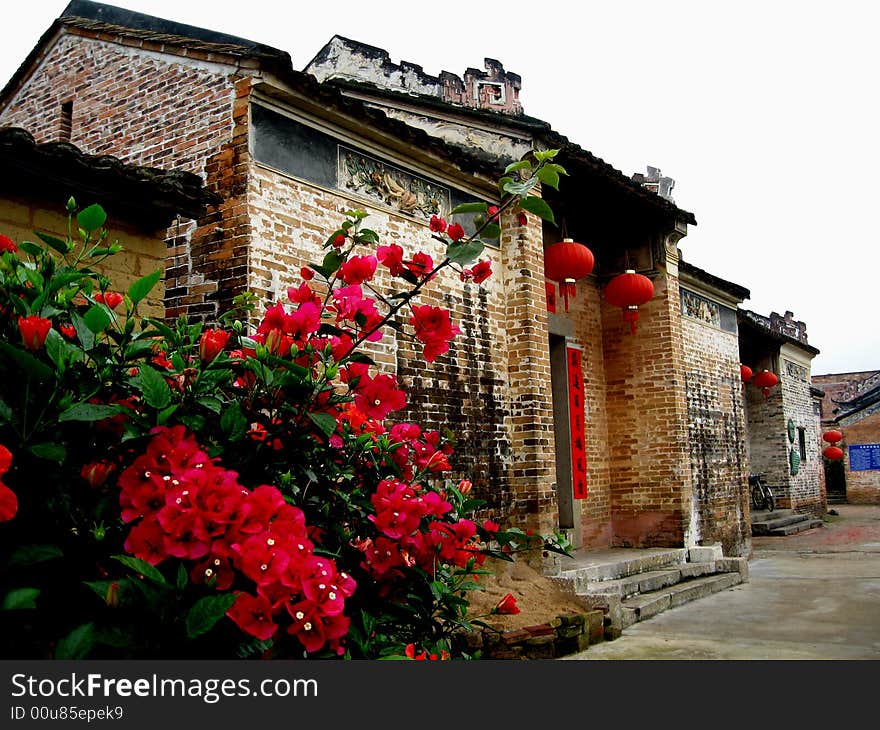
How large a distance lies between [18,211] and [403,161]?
3115 millimetres

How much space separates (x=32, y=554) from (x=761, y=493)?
58.5 feet

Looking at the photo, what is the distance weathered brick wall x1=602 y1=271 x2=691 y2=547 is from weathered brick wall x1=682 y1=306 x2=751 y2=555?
497mm

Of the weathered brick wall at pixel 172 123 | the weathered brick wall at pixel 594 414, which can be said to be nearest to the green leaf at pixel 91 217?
the weathered brick wall at pixel 172 123

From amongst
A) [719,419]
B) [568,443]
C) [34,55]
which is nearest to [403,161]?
[34,55]

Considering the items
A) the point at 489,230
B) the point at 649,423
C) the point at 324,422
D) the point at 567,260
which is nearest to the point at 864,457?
the point at 649,423

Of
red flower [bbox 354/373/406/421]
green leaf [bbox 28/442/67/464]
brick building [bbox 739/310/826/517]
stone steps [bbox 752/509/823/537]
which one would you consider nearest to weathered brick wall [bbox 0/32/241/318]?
red flower [bbox 354/373/406/421]

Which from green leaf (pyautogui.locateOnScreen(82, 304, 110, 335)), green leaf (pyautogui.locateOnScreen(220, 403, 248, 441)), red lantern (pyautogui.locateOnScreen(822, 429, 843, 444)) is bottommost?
green leaf (pyautogui.locateOnScreen(220, 403, 248, 441))

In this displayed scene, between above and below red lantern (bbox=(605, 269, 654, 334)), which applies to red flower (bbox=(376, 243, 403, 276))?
below

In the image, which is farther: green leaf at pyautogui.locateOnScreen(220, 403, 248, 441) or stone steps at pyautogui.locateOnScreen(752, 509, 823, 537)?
stone steps at pyautogui.locateOnScreen(752, 509, 823, 537)

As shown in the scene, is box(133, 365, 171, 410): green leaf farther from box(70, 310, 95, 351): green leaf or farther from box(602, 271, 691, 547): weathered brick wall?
box(602, 271, 691, 547): weathered brick wall

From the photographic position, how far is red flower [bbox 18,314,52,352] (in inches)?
59.2

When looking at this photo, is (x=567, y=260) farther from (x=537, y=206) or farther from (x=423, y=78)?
(x=537, y=206)

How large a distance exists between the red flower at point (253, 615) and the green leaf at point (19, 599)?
0.32 meters
